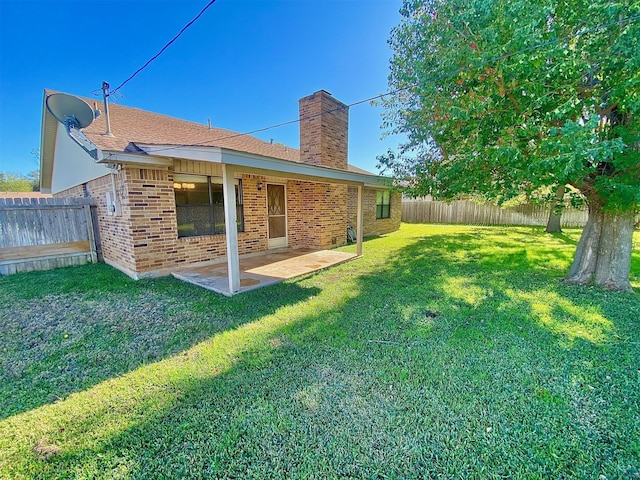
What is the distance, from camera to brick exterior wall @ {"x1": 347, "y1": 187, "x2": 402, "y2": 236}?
11.9 metres

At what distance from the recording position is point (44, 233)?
6.75m

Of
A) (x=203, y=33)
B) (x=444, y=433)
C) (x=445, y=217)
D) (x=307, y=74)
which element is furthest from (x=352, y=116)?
(x=445, y=217)

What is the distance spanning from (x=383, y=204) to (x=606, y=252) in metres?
9.20

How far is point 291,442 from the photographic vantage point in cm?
190

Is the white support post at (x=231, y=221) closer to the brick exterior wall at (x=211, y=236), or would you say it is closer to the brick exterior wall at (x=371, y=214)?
the brick exterior wall at (x=211, y=236)

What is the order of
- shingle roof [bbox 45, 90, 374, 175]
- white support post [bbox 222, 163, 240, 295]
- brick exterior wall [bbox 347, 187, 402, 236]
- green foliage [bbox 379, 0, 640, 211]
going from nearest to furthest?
green foliage [bbox 379, 0, 640, 211] < white support post [bbox 222, 163, 240, 295] < shingle roof [bbox 45, 90, 374, 175] < brick exterior wall [bbox 347, 187, 402, 236]

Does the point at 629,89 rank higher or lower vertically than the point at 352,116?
lower

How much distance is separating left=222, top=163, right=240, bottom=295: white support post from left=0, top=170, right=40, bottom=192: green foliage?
36.6 metres

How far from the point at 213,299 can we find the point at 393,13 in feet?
23.4

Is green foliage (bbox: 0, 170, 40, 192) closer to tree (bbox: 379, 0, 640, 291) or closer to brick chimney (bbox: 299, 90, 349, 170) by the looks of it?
brick chimney (bbox: 299, 90, 349, 170)

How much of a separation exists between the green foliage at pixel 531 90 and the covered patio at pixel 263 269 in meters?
3.73

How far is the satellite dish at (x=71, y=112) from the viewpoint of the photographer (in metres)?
5.96

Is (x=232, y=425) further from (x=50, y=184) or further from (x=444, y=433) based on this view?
(x=50, y=184)

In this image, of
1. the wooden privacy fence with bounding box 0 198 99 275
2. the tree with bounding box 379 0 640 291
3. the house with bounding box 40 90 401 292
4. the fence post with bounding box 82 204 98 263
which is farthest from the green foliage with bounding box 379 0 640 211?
the wooden privacy fence with bounding box 0 198 99 275
